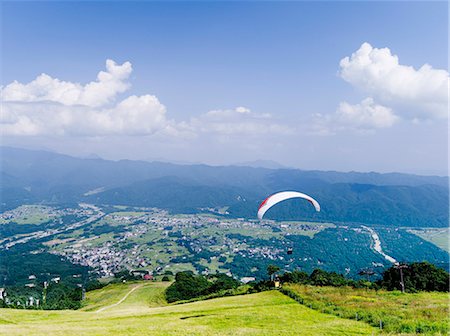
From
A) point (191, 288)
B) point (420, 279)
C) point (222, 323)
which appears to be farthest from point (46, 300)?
point (420, 279)

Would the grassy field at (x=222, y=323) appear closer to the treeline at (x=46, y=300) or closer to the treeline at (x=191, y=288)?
the treeline at (x=191, y=288)

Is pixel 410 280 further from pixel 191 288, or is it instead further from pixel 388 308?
pixel 191 288

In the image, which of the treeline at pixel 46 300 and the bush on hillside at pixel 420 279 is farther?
the treeline at pixel 46 300

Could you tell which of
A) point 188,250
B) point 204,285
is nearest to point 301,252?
point 188,250

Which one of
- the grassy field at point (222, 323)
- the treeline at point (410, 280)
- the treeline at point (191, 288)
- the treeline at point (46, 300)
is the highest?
the grassy field at point (222, 323)

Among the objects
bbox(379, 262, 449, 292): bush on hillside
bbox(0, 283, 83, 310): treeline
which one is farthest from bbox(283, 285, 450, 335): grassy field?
bbox(0, 283, 83, 310): treeline

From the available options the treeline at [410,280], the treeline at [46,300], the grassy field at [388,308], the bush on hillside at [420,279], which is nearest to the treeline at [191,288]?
the treeline at [410,280]

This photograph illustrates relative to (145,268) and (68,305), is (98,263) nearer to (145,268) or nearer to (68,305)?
(145,268)

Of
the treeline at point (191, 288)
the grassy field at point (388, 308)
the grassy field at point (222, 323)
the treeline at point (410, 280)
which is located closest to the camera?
the grassy field at point (388, 308)
